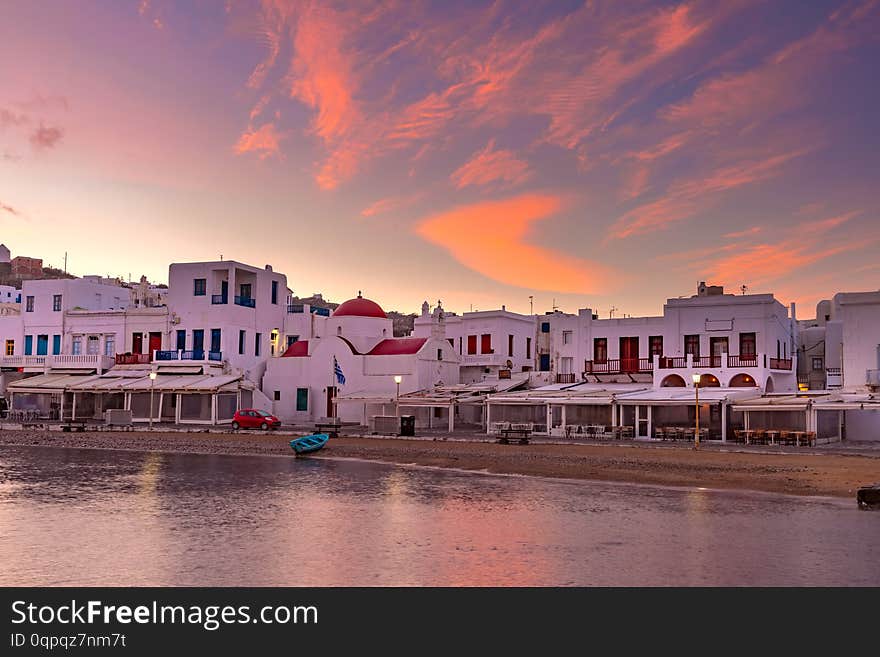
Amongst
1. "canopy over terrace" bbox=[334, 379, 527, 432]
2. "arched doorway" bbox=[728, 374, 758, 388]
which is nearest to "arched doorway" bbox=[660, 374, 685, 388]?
"arched doorway" bbox=[728, 374, 758, 388]

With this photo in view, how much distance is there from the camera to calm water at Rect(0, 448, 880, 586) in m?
12.9

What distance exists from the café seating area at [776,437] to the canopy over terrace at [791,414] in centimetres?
48

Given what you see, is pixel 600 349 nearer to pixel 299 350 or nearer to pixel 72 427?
pixel 299 350

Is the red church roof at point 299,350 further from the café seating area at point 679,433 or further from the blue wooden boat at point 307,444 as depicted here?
the café seating area at point 679,433

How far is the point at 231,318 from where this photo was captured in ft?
195

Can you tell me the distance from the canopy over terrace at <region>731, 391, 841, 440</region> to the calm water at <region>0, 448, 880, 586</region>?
16030mm

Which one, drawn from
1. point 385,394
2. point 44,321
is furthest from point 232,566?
point 44,321

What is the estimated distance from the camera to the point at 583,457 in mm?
33250

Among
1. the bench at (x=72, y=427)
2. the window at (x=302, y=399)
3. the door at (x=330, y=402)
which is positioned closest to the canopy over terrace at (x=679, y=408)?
the door at (x=330, y=402)

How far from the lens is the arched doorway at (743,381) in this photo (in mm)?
43625

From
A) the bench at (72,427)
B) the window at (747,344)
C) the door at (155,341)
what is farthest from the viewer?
the door at (155,341)

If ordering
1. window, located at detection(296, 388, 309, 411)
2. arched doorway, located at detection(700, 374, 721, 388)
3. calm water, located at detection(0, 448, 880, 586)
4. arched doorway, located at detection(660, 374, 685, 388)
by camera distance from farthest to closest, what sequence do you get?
window, located at detection(296, 388, 309, 411) → arched doorway, located at detection(660, 374, 685, 388) → arched doorway, located at detection(700, 374, 721, 388) → calm water, located at detection(0, 448, 880, 586)

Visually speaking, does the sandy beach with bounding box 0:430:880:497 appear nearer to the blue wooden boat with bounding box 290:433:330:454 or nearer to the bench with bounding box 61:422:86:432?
the blue wooden boat with bounding box 290:433:330:454

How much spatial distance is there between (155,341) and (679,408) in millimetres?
41406
